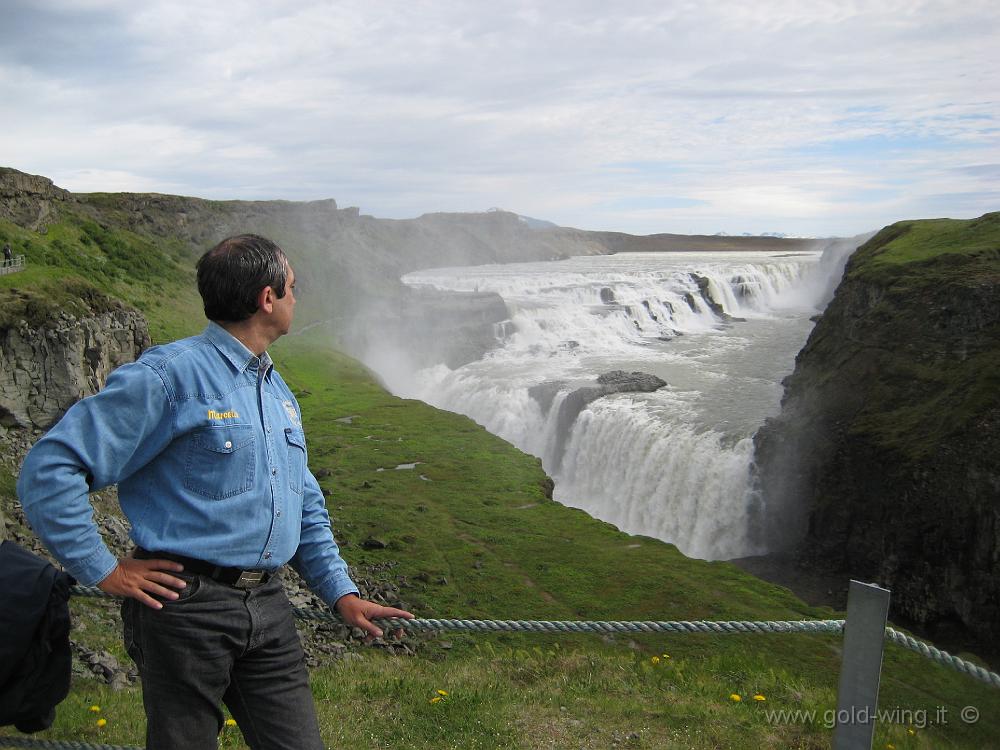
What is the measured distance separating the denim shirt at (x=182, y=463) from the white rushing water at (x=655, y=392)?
1160 inches

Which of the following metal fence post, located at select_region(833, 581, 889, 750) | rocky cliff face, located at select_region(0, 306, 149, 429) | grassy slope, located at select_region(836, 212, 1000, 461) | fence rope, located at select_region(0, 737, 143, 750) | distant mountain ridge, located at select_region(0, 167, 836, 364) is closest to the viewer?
metal fence post, located at select_region(833, 581, 889, 750)

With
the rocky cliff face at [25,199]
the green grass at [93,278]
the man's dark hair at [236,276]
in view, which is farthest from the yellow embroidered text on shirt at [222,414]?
the rocky cliff face at [25,199]

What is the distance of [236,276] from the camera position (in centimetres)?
346

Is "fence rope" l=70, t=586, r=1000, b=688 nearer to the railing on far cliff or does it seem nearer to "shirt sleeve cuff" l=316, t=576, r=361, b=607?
"shirt sleeve cuff" l=316, t=576, r=361, b=607

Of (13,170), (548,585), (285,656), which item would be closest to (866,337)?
(548,585)

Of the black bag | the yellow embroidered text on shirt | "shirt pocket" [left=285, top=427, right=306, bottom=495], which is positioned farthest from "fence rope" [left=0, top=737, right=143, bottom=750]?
the yellow embroidered text on shirt

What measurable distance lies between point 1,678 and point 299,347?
192 feet

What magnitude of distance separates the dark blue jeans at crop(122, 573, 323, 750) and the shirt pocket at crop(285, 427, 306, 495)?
17.1 inches

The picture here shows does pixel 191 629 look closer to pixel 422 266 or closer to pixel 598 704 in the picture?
pixel 598 704

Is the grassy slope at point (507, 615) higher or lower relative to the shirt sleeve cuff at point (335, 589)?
lower

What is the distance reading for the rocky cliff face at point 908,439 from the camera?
23.1 m

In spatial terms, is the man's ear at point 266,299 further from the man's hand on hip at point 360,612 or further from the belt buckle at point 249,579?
the man's hand on hip at point 360,612

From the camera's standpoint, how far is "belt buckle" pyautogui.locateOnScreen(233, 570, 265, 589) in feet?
11.2

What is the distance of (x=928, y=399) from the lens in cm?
2672
